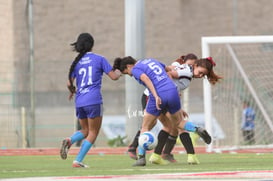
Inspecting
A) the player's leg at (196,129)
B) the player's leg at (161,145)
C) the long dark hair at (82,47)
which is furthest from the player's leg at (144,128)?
the long dark hair at (82,47)

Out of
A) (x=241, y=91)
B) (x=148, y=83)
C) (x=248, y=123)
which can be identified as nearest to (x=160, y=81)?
(x=148, y=83)

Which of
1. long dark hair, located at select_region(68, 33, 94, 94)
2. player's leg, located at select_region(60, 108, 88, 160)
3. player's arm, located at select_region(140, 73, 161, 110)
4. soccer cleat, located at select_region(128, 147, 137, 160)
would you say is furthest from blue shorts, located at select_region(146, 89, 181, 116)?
soccer cleat, located at select_region(128, 147, 137, 160)

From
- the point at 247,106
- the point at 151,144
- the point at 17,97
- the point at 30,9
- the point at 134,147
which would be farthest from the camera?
the point at 30,9

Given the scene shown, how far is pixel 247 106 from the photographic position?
28.5 metres

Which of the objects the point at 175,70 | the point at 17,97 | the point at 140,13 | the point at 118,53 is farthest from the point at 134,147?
the point at 118,53

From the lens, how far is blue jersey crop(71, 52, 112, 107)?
50.2 ft

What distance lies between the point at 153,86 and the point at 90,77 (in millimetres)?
995

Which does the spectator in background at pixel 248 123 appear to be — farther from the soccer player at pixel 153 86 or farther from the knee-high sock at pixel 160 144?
the soccer player at pixel 153 86

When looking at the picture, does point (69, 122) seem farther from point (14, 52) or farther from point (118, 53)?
point (118, 53)

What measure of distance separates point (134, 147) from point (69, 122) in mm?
14846

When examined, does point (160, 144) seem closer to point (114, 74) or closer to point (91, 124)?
point (91, 124)

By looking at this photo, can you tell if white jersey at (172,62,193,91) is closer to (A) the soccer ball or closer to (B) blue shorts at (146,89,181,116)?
(B) blue shorts at (146,89,181,116)

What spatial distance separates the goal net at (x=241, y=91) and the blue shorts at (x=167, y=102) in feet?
27.0

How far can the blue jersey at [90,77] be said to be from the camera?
15305mm
